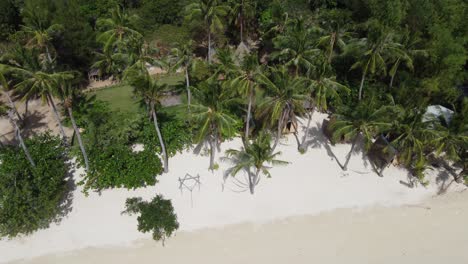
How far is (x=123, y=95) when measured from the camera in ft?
111

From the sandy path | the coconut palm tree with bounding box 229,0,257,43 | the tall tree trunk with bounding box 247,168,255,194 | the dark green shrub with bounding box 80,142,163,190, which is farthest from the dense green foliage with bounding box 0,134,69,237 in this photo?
the coconut palm tree with bounding box 229,0,257,43

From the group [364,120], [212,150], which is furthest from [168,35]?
[364,120]

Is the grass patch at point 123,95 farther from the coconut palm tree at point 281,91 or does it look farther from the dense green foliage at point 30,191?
the coconut palm tree at point 281,91

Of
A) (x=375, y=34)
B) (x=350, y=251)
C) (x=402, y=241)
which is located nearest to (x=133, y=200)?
(x=350, y=251)

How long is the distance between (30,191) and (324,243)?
19.5m

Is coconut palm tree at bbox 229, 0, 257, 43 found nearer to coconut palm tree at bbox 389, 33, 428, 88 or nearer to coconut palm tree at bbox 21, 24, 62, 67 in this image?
coconut palm tree at bbox 389, 33, 428, 88

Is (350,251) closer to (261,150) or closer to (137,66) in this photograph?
(261,150)

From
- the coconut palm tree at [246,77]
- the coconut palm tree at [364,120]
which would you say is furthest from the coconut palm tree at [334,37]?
the coconut palm tree at [246,77]

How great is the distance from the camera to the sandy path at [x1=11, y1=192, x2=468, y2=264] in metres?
19.6

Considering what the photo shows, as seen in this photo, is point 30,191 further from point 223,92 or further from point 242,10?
point 242,10

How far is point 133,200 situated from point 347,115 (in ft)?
54.9

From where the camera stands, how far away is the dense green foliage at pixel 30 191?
19109mm

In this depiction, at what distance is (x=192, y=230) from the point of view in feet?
70.0

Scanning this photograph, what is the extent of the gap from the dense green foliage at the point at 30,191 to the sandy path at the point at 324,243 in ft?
8.65
